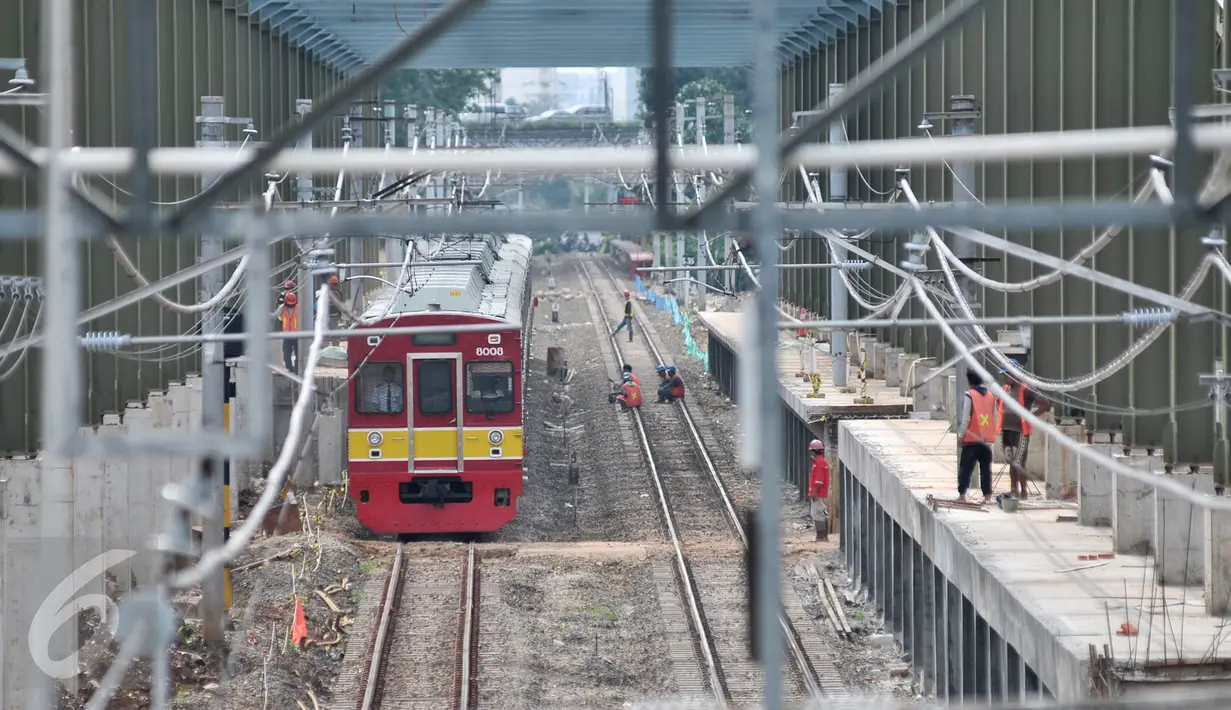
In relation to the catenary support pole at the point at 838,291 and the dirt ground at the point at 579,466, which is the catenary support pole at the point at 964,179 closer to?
the catenary support pole at the point at 838,291

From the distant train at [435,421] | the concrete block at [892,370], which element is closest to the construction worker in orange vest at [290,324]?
the distant train at [435,421]

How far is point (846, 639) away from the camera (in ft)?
45.2

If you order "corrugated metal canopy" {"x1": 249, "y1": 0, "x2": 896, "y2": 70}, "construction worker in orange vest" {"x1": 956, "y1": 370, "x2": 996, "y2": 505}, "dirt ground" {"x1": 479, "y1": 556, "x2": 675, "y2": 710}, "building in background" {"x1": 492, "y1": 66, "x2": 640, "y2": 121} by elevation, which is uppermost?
"building in background" {"x1": 492, "y1": 66, "x2": 640, "y2": 121}

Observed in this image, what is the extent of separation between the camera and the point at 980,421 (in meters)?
13.4

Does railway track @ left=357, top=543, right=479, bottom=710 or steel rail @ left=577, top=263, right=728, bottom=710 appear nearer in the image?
railway track @ left=357, top=543, right=479, bottom=710

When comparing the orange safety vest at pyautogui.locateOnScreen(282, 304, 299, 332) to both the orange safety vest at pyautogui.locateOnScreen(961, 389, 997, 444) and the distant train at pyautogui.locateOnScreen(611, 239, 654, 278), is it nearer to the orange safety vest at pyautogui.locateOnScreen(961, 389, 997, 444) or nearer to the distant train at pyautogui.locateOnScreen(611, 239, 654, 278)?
the orange safety vest at pyautogui.locateOnScreen(961, 389, 997, 444)

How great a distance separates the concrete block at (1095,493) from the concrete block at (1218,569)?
2.64 metres

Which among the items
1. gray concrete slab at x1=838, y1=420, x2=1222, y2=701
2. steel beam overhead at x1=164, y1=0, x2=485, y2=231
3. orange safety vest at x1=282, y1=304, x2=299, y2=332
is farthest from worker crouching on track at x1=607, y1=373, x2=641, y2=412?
steel beam overhead at x1=164, y1=0, x2=485, y2=231

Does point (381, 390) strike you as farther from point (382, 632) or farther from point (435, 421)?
point (382, 632)

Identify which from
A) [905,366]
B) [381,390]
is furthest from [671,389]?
[381,390]

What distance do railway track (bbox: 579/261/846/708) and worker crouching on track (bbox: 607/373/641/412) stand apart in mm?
264

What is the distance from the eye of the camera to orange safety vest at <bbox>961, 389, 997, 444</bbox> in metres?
13.3

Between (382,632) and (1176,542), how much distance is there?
20.5 feet

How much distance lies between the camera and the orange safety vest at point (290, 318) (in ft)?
72.2
